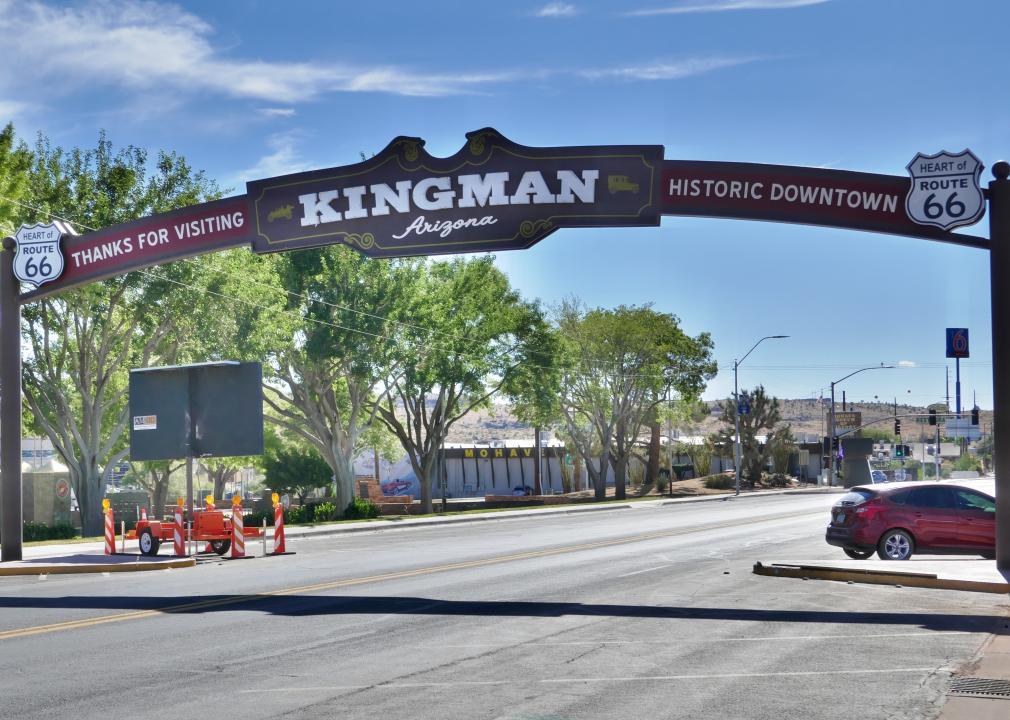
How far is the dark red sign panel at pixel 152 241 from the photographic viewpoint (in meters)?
22.8

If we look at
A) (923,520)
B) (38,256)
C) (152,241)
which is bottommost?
(923,520)

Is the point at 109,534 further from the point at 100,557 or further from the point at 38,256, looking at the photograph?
the point at 38,256

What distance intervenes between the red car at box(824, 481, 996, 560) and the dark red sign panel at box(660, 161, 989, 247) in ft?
17.2

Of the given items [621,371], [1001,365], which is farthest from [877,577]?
[621,371]

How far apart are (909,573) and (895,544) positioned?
4.37 meters

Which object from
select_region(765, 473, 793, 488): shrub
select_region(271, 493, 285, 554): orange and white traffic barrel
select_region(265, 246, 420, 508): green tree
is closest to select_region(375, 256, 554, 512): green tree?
select_region(265, 246, 420, 508): green tree

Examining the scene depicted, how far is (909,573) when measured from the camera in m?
17.0

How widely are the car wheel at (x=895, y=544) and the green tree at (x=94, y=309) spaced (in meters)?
29.3

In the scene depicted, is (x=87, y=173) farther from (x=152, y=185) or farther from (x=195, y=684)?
(x=195, y=684)

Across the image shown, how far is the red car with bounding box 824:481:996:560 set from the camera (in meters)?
20.8

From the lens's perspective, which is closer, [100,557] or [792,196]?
[792,196]

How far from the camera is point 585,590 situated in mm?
16938

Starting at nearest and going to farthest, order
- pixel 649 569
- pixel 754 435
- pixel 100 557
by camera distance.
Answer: pixel 649 569 → pixel 100 557 → pixel 754 435

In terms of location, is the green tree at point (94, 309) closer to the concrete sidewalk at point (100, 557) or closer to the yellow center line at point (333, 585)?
the concrete sidewalk at point (100, 557)
